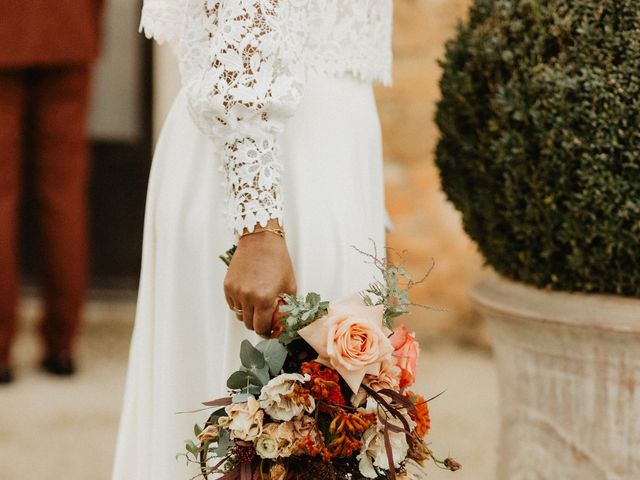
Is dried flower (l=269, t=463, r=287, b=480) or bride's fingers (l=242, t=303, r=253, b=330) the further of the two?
bride's fingers (l=242, t=303, r=253, b=330)

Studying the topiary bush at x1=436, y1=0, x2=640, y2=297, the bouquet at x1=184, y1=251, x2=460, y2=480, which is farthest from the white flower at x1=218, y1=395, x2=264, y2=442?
the topiary bush at x1=436, y1=0, x2=640, y2=297

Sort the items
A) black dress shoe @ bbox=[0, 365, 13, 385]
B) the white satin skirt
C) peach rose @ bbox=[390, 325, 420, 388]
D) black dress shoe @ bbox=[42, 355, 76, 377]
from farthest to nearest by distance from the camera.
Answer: black dress shoe @ bbox=[42, 355, 76, 377] < black dress shoe @ bbox=[0, 365, 13, 385] < the white satin skirt < peach rose @ bbox=[390, 325, 420, 388]

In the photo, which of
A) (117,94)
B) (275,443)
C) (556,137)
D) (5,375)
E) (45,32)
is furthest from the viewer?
(117,94)

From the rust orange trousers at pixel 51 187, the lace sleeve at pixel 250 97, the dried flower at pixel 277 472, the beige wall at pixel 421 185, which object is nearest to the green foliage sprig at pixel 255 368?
the dried flower at pixel 277 472

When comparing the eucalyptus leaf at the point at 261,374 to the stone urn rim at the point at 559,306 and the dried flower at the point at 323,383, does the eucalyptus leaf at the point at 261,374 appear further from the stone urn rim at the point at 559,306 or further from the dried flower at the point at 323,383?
the stone urn rim at the point at 559,306

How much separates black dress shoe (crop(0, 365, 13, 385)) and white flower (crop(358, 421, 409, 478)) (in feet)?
9.99

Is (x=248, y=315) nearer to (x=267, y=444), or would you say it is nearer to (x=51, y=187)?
(x=267, y=444)

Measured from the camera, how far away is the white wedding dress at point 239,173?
146 cm

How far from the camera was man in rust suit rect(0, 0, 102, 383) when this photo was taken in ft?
12.1

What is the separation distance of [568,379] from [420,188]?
2453mm

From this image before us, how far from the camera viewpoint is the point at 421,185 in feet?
15.1

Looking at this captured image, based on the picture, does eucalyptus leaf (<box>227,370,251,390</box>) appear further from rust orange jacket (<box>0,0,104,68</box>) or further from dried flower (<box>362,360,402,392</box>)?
rust orange jacket (<box>0,0,104,68</box>)

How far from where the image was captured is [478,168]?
2246mm

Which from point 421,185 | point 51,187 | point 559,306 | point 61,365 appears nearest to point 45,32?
point 51,187
